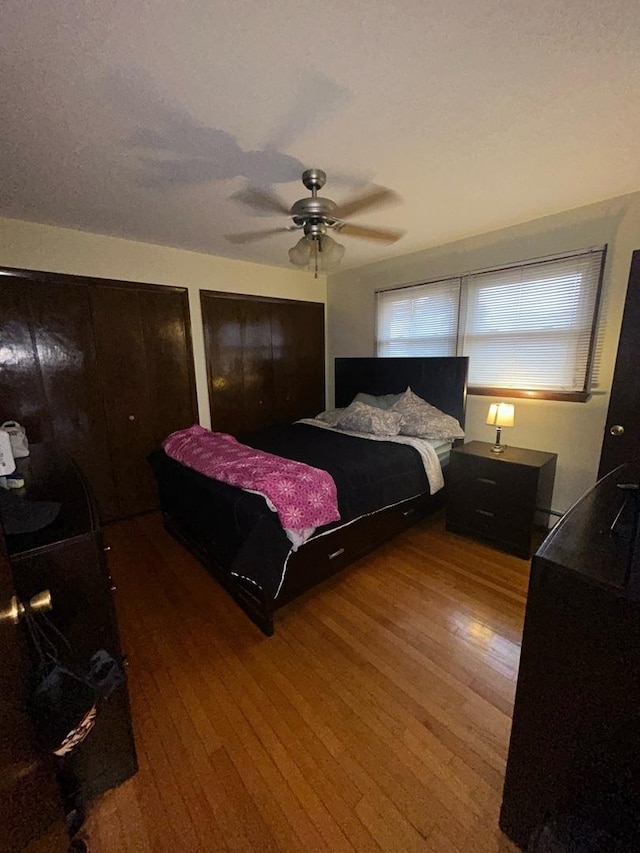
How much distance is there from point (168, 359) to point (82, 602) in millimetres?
2612

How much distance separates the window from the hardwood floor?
1530 millimetres

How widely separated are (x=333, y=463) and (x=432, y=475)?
3.06 ft

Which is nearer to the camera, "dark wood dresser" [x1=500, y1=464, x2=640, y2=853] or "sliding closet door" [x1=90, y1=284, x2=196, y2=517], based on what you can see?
"dark wood dresser" [x1=500, y1=464, x2=640, y2=853]

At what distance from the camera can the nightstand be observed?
2.41 m

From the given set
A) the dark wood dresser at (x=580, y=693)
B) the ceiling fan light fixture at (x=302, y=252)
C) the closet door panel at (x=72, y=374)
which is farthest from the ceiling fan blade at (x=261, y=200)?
the dark wood dresser at (x=580, y=693)

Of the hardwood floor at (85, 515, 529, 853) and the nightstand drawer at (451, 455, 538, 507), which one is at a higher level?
the nightstand drawer at (451, 455, 538, 507)

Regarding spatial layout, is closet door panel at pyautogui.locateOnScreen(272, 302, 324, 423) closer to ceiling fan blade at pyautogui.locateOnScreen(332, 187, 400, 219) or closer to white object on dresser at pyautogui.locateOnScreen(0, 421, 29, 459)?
ceiling fan blade at pyautogui.locateOnScreen(332, 187, 400, 219)

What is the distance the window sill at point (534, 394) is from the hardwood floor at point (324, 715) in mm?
1334

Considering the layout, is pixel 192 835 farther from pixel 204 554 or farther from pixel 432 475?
pixel 432 475

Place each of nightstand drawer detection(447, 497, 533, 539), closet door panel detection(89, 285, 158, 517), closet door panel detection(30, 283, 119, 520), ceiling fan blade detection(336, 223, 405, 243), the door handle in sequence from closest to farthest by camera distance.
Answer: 1. the door handle
2. nightstand drawer detection(447, 497, 533, 539)
3. closet door panel detection(30, 283, 119, 520)
4. ceiling fan blade detection(336, 223, 405, 243)
5. closet door panel detection(89, 285, 158, 517)

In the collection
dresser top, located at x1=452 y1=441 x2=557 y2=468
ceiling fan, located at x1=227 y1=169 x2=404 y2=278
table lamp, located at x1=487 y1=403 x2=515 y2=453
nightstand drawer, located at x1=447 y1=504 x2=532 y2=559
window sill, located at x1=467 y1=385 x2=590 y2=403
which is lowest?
nightstand drawer, located at x1=447 y1=504 x2=532 y2=559

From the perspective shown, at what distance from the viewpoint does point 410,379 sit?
11.5ft

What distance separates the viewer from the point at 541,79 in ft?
4.21

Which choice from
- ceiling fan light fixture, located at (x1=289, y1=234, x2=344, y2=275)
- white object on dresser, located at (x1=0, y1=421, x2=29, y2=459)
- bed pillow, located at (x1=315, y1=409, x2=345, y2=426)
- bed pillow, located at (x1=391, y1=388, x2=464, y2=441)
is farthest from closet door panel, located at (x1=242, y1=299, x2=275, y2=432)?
white object on dresser, located at (x1=0, y1=421, x2=29, y2=459)
